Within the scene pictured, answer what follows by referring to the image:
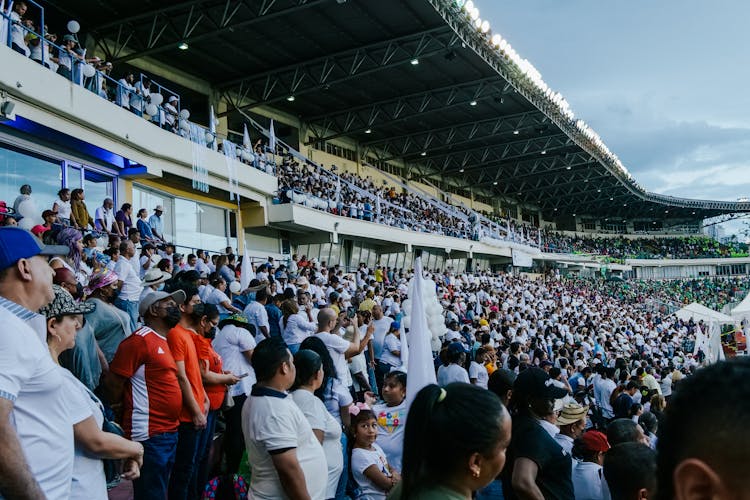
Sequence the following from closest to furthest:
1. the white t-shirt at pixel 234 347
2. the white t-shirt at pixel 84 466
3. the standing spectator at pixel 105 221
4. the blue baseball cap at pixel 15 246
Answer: the blue baseball cap at pixel 15 246 < the white t-shirt at pixel 84 466 < the white t-shirt at pixel 234 347 < the standing spectator at pixel 105 221

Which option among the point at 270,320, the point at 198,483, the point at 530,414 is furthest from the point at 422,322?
the point at 270,320

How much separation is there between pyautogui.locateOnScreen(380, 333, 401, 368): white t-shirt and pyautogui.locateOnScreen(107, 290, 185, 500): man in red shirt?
225 inches

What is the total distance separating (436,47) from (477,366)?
54.0 ft

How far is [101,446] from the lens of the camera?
2395mm

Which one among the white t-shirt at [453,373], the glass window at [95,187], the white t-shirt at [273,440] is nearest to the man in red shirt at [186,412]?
the white t-shirt at [273,440]

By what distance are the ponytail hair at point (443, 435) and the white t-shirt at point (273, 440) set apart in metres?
1.24

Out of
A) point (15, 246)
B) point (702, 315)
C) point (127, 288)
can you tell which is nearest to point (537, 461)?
point (15, 246)

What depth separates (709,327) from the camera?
1134 inches

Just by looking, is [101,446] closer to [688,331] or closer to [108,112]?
[108,112]

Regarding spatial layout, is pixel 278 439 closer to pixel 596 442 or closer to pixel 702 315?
pixel 596 442

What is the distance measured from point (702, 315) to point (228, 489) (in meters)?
29.0

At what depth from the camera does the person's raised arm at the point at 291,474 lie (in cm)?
298

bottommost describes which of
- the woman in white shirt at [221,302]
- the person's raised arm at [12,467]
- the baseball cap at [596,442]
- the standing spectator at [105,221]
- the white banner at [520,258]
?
A: the baseball cap at [596,442]

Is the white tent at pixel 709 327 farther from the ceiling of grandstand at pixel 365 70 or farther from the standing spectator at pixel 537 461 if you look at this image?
the standing spectator at pixel 537 461
